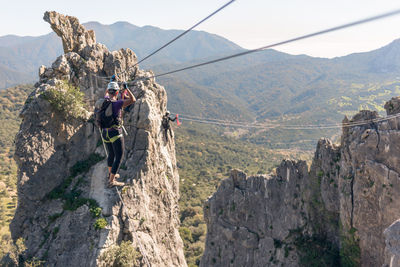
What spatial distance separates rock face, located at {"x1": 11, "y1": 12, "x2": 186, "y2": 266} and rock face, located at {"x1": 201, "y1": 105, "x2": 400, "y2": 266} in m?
6.61

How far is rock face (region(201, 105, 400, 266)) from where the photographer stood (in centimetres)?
1739

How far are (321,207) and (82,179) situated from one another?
2034cm

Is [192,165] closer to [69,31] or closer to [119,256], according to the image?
[69,31]

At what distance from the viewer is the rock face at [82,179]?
49.0 ft

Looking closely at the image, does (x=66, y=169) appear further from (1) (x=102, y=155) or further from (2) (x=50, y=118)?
(2) (x=50, y=118)

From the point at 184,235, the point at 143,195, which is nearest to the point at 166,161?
the point at 143,195

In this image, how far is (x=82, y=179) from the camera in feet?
57.8

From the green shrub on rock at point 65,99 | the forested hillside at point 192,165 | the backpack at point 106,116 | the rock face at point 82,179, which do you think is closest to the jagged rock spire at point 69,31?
the rock face at point 82,179

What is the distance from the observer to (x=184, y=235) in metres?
47.0

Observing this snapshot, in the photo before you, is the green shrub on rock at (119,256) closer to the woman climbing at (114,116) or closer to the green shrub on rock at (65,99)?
the woman climbing at (114,116)

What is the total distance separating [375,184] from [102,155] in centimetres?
2021

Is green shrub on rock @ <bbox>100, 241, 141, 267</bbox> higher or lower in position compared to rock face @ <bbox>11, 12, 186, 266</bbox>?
lower

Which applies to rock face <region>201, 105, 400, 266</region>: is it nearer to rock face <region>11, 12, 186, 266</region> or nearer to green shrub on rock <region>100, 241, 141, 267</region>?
rock face <region>11, 12, 186, 266</region>

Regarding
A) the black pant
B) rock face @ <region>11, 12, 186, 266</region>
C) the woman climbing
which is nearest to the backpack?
the woman climbing
